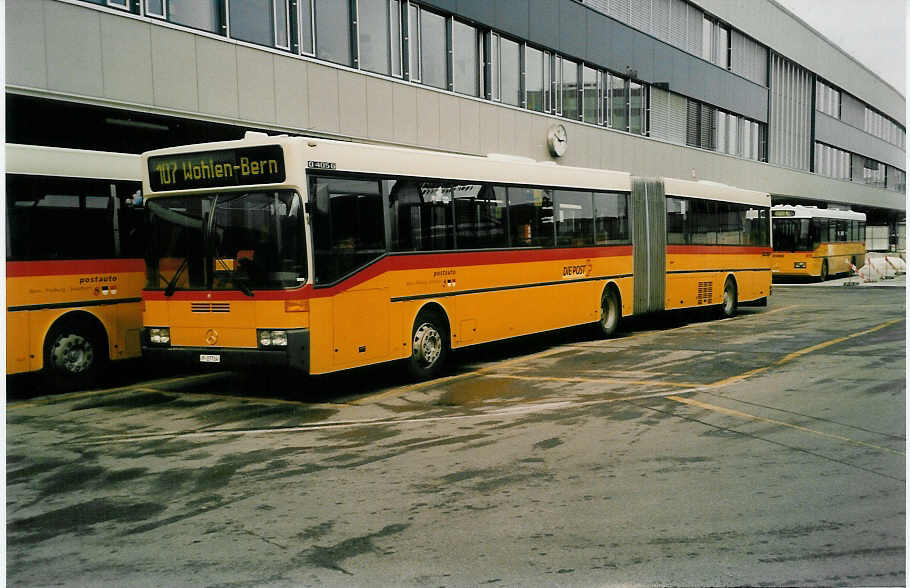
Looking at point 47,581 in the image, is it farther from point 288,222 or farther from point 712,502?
point 288,222

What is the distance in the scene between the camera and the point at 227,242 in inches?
415

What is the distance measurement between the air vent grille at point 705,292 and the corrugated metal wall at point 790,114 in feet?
88.8

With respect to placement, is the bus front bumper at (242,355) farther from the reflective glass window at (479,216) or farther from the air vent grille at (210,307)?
the reflective glass window at (479,216)

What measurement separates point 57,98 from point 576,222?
30.5 ft

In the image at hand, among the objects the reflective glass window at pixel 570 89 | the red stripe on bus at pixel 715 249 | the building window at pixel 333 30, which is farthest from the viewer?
the reflective glass window at pixel 570 89

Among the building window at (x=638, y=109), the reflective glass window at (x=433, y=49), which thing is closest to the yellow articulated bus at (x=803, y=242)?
the building window at (x=638, y=109)

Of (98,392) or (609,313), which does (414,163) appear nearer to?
(98,392)

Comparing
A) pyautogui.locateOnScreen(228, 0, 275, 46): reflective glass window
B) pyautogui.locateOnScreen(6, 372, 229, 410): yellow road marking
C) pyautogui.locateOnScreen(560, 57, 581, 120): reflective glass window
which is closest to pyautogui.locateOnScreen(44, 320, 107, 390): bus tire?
pyautogui.locateOnScreen(6, 372, 229, 410): yellow road marking

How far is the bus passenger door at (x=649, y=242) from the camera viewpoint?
18734mm

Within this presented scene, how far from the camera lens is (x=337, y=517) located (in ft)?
19.4

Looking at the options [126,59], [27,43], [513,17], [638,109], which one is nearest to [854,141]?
[638,109]

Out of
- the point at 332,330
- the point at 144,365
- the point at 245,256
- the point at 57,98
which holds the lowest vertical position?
the point at 144,365

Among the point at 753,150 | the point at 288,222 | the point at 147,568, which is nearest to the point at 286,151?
the point at 288,222

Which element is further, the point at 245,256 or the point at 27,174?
the point at 27,174
